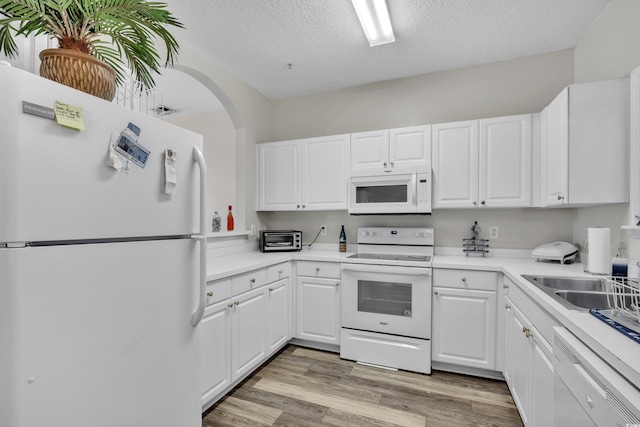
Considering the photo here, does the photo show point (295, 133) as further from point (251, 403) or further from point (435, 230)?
point (251, 403)

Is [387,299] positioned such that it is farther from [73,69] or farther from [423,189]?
[73,69]

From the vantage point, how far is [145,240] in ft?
3.81

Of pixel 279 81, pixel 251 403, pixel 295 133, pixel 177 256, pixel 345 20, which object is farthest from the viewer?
pixel 295 133

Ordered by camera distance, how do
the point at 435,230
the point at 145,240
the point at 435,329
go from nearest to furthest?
1. the point at 145,240
2. the point at 435,329
3. the point at 435,230

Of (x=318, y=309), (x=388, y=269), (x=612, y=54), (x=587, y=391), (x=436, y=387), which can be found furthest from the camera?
(x=318, y=309)

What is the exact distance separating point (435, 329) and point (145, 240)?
7.04 feet

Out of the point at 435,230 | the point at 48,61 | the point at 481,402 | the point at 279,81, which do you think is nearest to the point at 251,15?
the point at 279,81

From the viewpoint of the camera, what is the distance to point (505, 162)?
2.53m

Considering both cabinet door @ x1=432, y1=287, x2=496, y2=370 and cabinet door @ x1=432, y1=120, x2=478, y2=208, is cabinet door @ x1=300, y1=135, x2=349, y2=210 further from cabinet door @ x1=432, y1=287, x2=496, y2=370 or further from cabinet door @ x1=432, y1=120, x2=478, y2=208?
cabinet door @ x1=432, y1=287, x2=496, y2=370

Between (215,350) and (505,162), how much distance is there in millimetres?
2565

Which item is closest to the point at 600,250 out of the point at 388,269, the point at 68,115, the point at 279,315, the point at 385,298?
the point at 388,269

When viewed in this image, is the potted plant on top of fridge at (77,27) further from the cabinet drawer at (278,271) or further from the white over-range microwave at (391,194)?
the white over-range microwave at (391,194)

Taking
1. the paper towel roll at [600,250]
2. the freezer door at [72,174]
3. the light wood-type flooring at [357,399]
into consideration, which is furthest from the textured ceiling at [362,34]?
the light wood-type flooring at [357,399]

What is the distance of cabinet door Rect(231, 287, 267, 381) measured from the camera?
2105mm
